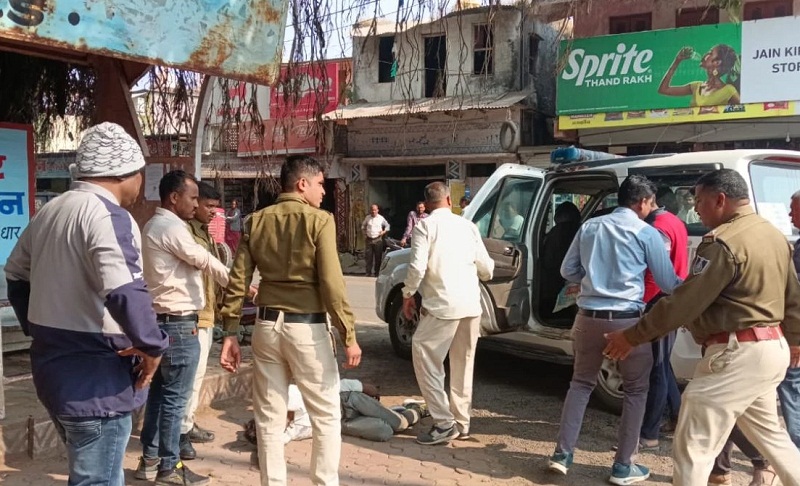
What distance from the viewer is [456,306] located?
4.66m

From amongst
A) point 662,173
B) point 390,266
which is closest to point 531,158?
point 390,266

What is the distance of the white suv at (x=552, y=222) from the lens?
464 centimetres

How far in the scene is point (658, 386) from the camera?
4449 mm

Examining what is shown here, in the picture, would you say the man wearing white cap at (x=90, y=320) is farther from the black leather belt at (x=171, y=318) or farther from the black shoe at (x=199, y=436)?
the black shoe at (x=199, y=436)

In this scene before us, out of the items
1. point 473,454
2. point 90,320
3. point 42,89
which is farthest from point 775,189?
point 42,89

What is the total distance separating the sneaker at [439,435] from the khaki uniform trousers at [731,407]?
1787 mm

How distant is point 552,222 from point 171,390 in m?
3.74

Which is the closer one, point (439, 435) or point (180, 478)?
point (180, 478)

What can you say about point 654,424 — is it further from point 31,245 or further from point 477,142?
point 477,142

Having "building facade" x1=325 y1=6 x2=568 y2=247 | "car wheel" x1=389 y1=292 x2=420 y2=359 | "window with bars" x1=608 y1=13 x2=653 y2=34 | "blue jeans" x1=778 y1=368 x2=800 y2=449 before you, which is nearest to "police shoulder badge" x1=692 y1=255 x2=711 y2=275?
"blue jeans" x1=778 y1=368 x2=800 y2=449

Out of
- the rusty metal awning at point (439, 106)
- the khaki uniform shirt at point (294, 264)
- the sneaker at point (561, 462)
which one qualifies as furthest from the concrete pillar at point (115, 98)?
the rusty metal awning at point (439, 106)

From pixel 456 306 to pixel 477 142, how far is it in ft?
45.0

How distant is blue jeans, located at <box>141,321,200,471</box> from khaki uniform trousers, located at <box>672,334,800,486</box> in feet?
8.46

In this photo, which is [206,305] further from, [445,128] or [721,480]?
[445,128]
